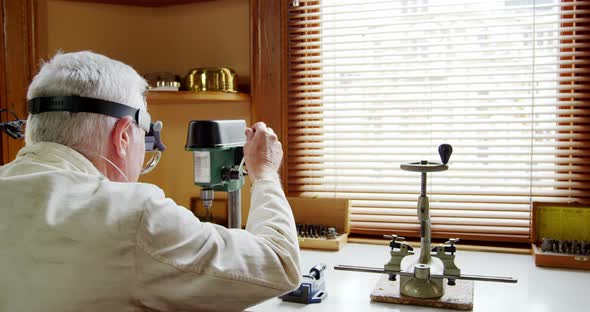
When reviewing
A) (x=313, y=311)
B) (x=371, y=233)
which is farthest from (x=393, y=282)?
(x=371, y=233)

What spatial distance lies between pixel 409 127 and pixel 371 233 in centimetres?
50

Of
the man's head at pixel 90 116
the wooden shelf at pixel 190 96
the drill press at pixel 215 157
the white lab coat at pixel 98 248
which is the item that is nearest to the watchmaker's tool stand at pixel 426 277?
the drill press at pixel 215 157

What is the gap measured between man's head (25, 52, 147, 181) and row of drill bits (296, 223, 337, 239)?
4.00 feet

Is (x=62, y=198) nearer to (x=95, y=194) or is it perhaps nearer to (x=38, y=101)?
(x=95, y=194)

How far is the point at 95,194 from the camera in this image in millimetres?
961

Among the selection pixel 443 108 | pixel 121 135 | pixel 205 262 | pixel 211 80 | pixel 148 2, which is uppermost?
pixel 148 2

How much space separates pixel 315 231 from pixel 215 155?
939 millimetres

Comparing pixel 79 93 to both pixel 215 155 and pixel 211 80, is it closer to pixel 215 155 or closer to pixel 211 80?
pixel 215 155

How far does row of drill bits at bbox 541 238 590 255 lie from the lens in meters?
1.96

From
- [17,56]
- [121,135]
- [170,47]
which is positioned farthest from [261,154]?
[17,56]

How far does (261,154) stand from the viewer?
1369 millimetres

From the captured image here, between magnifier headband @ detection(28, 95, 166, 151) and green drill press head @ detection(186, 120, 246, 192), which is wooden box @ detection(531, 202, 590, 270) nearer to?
green drill press head @ detection(186, 120, 246, 192)

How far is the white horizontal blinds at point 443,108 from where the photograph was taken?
214cm

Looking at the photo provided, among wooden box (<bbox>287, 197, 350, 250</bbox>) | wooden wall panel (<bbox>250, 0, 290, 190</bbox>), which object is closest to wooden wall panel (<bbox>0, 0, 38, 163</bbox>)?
Answer: wooden wall panel (<bbox>250, 0, 290, 190</bbox>)
